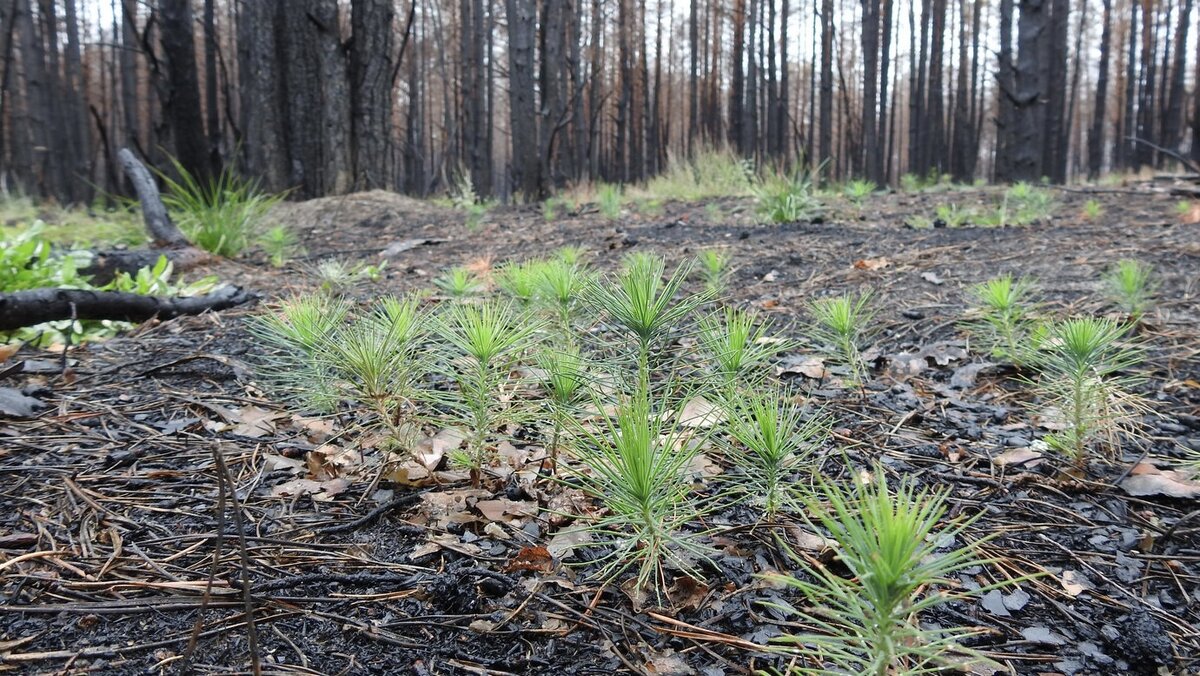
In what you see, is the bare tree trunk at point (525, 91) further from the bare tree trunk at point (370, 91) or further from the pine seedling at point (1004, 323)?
the pine seedling at point (1004, 323)

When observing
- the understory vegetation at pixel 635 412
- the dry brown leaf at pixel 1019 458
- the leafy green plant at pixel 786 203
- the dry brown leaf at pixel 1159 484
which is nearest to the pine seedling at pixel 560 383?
the understory vegetation at pixel 635 412

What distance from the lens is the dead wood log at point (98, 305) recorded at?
2.04 m

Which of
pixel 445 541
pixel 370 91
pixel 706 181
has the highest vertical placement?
pixel 370 91

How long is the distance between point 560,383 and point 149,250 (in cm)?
342

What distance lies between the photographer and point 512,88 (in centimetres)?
1097

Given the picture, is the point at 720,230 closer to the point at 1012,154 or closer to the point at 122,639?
the point at 122,639

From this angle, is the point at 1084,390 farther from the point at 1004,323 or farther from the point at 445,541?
the point at 445,541

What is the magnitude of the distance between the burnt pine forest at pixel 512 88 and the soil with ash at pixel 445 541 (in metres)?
3.41

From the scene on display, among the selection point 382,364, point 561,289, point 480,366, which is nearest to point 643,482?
point 480,366

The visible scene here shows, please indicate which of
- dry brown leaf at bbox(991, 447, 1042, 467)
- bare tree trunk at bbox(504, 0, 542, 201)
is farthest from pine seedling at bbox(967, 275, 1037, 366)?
bare tree trunk at bbox(504, 0, 542, 201)

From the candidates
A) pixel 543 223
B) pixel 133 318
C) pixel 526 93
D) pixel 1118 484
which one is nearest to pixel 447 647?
pixel 1118 484

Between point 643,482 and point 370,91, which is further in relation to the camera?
point 370,91

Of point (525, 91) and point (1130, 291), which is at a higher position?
point (525, 91)

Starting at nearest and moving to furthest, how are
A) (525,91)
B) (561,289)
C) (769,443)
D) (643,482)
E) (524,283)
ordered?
(643,482)
(769,443)
(561,289)
(524,283)
(525,91)
